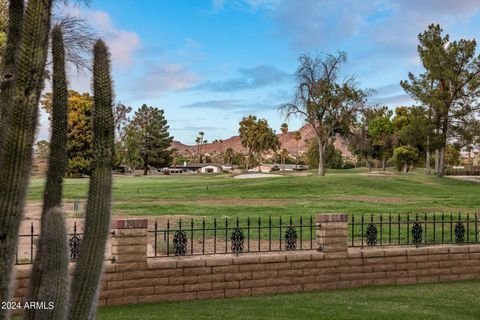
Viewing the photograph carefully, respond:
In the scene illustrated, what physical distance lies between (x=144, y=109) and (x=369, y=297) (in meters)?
92.7

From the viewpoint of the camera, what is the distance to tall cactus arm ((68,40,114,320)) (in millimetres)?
3525

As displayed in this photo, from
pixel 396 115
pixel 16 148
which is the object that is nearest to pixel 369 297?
pixel 16 148

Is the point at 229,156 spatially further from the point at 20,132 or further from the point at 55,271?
the point at 20,132

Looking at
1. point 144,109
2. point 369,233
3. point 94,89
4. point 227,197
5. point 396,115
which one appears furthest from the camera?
point 144,109

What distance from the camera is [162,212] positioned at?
62.8 ft

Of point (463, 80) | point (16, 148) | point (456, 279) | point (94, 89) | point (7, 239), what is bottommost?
point (456, 279)

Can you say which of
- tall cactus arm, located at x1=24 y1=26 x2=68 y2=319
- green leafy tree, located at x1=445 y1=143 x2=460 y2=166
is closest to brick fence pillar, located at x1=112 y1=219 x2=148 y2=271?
tall cactus arm, located at x1=24 y1=26 x2=68 y2=319

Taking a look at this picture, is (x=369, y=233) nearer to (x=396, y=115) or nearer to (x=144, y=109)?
(x=396, y=115)

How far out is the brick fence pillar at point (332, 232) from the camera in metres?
9.02

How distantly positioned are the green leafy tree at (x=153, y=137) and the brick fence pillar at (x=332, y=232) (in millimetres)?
82161

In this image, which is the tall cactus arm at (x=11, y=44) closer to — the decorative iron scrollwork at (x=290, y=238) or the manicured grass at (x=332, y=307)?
the manicured grass at (x=332, y=307)

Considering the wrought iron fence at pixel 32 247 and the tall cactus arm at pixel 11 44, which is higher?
the tall cactus arm at pixel 11 44

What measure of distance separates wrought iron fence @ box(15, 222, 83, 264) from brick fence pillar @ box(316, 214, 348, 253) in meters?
4.02

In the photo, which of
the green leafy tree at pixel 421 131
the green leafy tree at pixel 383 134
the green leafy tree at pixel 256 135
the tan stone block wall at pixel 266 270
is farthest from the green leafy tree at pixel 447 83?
the green leafy tree at pixel 256 135
